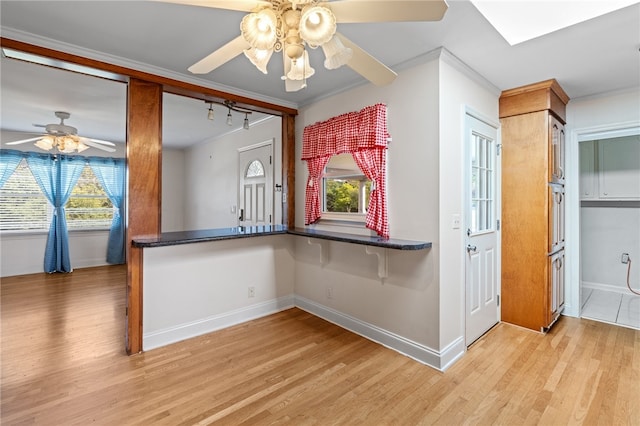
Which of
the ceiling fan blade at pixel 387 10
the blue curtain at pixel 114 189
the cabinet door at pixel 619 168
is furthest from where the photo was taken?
the blue curtain at pixel 114 189

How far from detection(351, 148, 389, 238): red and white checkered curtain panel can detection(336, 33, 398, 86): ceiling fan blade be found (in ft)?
3.15

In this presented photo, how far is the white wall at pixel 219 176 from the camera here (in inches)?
145

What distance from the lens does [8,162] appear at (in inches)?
168

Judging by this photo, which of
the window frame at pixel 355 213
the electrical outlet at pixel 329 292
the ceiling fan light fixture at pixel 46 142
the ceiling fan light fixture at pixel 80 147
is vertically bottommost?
the electrical outlet at pixel 329 292

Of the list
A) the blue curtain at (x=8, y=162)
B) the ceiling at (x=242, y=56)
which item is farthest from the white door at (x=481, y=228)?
the blue curtain at (x=8, y=162)

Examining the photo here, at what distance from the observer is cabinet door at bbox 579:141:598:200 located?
388cm

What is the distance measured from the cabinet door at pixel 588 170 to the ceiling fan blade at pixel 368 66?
382cm

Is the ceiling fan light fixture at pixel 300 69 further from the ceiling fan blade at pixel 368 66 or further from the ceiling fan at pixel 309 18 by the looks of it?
the ceiling fan blade at pixel 368 66

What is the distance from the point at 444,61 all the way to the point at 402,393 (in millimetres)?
2336

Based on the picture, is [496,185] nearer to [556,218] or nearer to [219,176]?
[556,218]

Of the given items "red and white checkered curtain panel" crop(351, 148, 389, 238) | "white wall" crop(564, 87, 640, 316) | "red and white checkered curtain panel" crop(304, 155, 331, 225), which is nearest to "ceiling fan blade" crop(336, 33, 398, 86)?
"red and white checkered curtain panel" crop(351, 148, 389, 238)

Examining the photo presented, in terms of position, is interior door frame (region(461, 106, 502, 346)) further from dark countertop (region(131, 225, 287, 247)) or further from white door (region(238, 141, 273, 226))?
white door (region(238, 141, 273, 226))

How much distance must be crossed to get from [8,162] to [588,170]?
26.2ft

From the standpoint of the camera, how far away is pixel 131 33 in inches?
78.5
